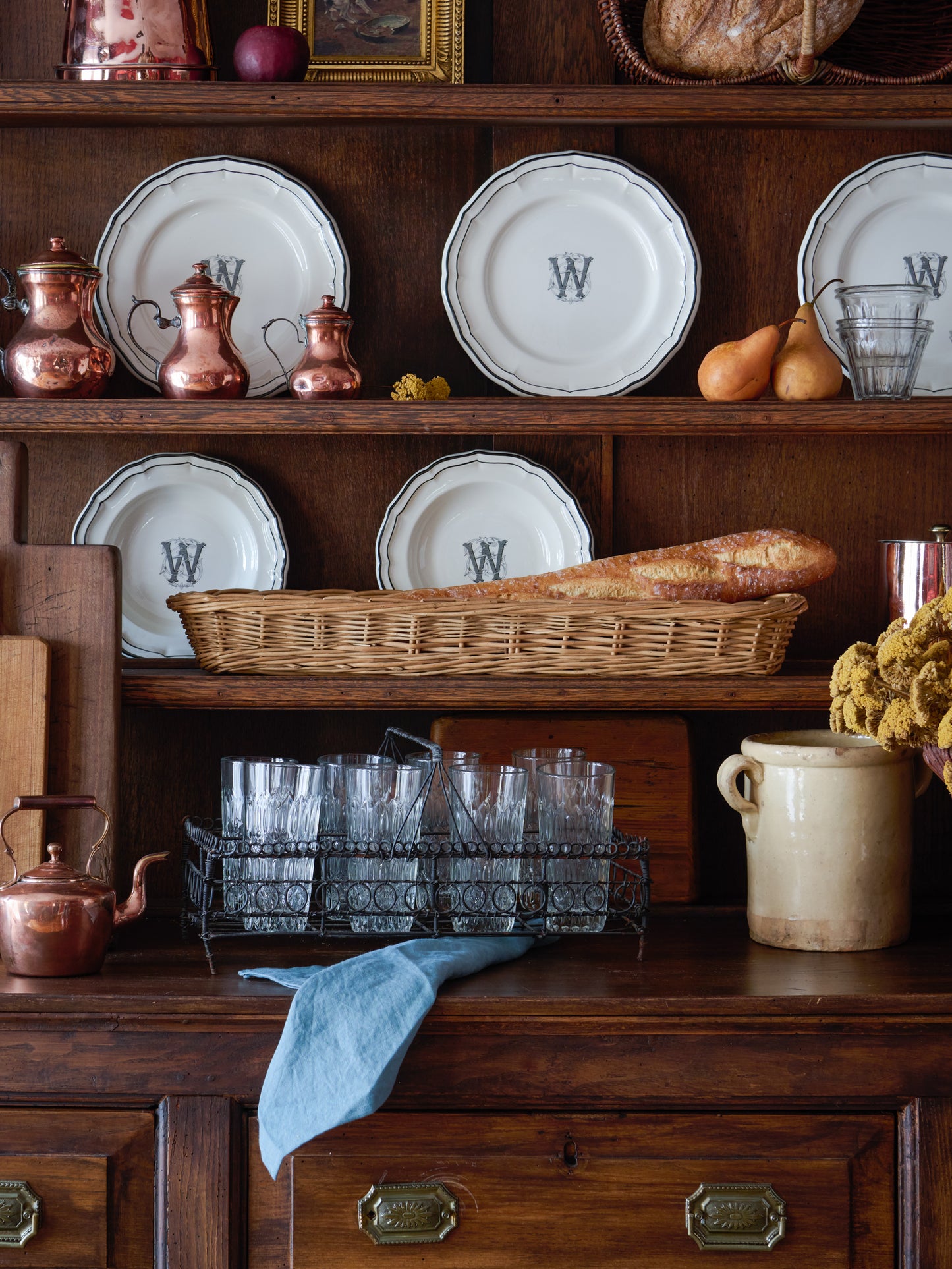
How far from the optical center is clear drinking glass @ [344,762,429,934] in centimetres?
156

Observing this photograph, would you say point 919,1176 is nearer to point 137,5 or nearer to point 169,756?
point 169,756

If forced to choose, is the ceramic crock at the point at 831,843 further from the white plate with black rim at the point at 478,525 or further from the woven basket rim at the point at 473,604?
the white plate with black rim at the point at 478,525

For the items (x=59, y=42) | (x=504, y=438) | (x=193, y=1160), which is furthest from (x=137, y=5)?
(x=193, y=1160)

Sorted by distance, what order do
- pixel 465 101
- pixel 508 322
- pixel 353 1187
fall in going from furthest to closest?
pixel 508 322
pixel 465 101
pixel 353 1187

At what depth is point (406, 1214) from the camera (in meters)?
1.36

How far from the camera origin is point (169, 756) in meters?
1.93

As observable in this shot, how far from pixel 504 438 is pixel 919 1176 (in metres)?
1.13

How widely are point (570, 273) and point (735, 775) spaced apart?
77cm

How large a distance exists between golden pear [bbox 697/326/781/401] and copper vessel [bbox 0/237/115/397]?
2.69 ft

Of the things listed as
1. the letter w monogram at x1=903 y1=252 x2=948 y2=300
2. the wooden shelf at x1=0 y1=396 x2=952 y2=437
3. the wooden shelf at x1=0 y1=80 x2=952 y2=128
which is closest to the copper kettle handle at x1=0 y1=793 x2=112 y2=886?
the wooden shelf at x1=0 y1=396 x2=952 y2=437

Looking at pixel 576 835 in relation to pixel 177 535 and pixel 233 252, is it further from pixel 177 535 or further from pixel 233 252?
pixel 233 252

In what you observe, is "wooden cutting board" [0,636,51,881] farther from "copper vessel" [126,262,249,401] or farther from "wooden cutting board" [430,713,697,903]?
"wooden cutting board" [430,713,697,903]

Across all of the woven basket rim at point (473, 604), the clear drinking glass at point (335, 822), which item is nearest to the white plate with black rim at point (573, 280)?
the woven basket rim at point (473, 604)

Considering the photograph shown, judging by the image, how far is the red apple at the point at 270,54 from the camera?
5.54 feet
